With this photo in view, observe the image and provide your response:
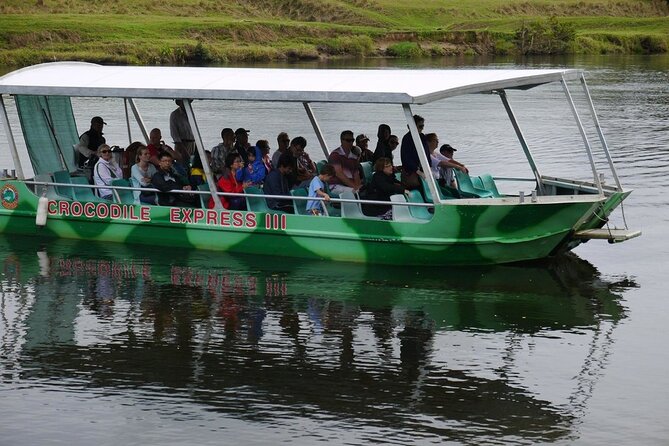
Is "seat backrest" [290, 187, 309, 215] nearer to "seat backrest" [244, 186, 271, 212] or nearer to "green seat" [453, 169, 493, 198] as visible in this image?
"seat backrest" [244, 186, 271, 212]

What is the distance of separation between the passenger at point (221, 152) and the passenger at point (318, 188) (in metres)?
1.72

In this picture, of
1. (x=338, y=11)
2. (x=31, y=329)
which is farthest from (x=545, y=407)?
(x=338, y=11)

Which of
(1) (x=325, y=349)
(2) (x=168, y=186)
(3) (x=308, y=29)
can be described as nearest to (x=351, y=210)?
(2) (x=168, y=186)

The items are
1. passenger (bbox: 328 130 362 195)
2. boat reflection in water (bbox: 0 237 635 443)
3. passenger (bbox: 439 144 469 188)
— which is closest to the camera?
boat reflection in water (bbox: 0 237 635 443)

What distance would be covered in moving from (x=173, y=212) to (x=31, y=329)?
421cm

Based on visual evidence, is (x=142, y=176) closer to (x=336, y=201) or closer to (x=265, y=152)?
(x=265, y=152)

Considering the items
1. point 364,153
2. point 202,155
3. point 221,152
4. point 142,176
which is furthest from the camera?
point 364,153

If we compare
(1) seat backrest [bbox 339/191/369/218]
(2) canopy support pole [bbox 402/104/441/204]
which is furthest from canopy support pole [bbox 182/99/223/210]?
(2) canopy support pole [bbox 402/104/441/204]

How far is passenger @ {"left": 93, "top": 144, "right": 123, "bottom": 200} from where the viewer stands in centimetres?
1981

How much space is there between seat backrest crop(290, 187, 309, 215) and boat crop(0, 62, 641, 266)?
0.39m

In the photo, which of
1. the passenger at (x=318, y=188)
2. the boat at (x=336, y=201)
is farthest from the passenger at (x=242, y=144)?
the passenger at (x=318, y=188)

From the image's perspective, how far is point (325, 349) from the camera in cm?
1418

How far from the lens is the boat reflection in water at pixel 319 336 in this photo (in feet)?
40.0

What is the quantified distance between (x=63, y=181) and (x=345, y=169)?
4969 millimetres
